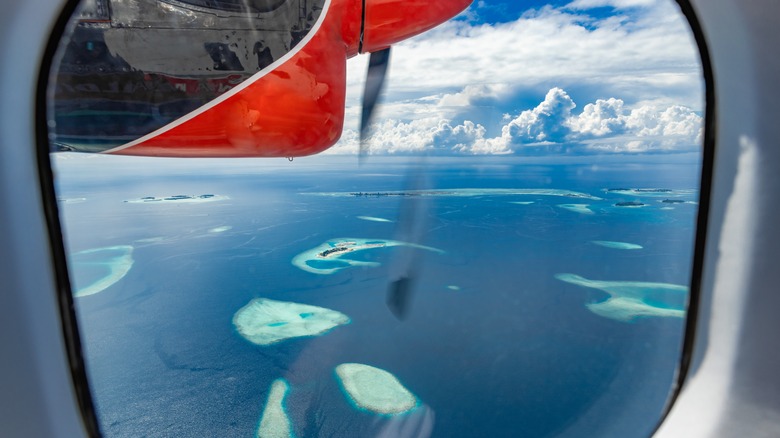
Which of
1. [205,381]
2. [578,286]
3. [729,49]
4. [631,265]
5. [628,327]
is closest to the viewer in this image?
[729,49]

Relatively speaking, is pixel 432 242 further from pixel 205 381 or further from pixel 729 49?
pixel 729 49

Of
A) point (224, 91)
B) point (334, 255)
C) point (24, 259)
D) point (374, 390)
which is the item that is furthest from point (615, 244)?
point (24, 259)

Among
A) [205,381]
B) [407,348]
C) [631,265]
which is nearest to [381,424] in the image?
[407,348]

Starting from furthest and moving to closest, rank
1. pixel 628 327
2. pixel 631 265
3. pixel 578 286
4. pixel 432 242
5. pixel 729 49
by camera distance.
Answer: pixel 432 242 < pixel 631 265 < pixel 578 286 < pixel 628 327 < pixel 729 49

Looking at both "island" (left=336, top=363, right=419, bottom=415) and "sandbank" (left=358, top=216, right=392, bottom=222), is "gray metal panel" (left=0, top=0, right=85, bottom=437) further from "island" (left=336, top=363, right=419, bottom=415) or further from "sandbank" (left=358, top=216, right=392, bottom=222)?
"sandbank" (left=358, top=216, right=392, bottom=222)

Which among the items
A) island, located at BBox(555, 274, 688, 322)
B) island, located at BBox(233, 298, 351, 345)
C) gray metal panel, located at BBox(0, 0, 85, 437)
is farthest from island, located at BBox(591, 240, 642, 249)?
gray metal panel, located at BBox(0, 0, 85, 437)

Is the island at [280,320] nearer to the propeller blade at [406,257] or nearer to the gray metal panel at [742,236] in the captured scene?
the propeller blade at [406,257]

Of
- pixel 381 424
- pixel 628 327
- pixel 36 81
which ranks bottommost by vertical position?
pixel 381 424
